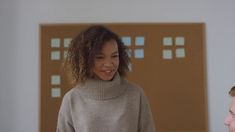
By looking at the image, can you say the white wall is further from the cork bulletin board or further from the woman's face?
the woman's face

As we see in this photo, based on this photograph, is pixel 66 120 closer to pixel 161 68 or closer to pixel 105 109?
pixel 105 109

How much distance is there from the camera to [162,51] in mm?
3025

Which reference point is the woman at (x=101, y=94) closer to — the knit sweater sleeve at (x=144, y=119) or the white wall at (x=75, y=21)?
the knit sweater sleeve at (x=144, y=119)

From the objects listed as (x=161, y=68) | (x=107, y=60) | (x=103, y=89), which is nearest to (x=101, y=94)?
(x=103, y=89)

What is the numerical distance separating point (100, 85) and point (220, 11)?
7.50ft

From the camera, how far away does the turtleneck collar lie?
127 cm

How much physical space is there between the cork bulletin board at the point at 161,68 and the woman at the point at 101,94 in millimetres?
1713

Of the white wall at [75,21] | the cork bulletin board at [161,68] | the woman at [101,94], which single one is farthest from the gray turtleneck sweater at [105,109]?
the white wall at [75,21]

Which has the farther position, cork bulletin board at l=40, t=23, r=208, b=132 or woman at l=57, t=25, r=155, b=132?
cork bulletin board at l=40, t=23, r=208, b=132

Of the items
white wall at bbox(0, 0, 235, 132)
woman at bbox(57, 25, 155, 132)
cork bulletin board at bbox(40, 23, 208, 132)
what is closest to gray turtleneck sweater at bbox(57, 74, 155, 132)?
woman at bbox(57, 25, 155, 132)

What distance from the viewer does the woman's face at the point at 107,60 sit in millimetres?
1218

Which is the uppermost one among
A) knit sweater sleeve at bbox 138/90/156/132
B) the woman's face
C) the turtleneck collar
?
the woman's face

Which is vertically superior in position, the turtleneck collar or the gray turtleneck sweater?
the turtleneck collar

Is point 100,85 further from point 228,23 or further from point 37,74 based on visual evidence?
point 228,23
